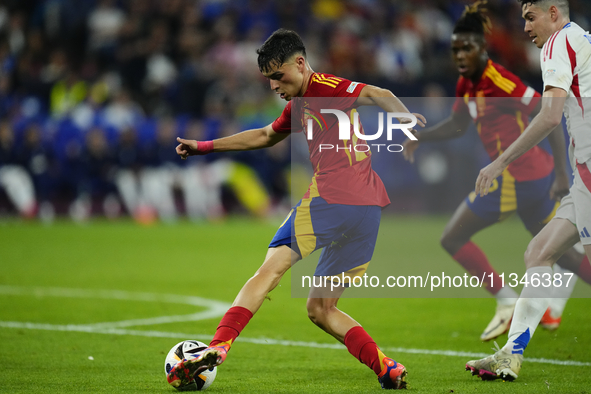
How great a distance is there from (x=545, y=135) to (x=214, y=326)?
3715mm

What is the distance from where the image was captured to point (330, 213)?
14.9ft

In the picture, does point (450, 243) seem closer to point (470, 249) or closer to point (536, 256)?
point (470, 249)

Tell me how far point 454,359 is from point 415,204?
9681 mm

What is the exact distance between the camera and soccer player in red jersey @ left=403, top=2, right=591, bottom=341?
20.9ft

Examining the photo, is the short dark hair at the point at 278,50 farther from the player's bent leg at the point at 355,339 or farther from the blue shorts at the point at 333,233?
the player's bent leg at the point at 355,339

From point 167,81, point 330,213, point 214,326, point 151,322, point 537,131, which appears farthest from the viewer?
point 167,81

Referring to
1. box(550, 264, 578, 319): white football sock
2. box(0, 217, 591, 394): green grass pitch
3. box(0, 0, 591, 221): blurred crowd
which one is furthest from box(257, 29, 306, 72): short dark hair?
box(0, 0, 591, 221): blurred crowd

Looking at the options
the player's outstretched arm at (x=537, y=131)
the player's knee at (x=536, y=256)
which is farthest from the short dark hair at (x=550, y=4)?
the player's knee at (x=536, y=256)

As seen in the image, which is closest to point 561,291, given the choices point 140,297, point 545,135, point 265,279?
point 545,135

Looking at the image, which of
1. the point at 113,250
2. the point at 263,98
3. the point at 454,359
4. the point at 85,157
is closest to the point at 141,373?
the point at 454,359

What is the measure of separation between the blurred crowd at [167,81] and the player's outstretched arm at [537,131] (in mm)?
14158

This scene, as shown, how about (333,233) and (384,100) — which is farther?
(333,233)

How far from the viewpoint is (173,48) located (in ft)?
70.9

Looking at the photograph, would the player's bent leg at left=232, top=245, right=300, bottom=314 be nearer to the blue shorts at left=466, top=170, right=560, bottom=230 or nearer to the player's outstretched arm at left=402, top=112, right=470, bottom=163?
the player's outstretched arm at left=402, top=112, right=470, bottom=163
